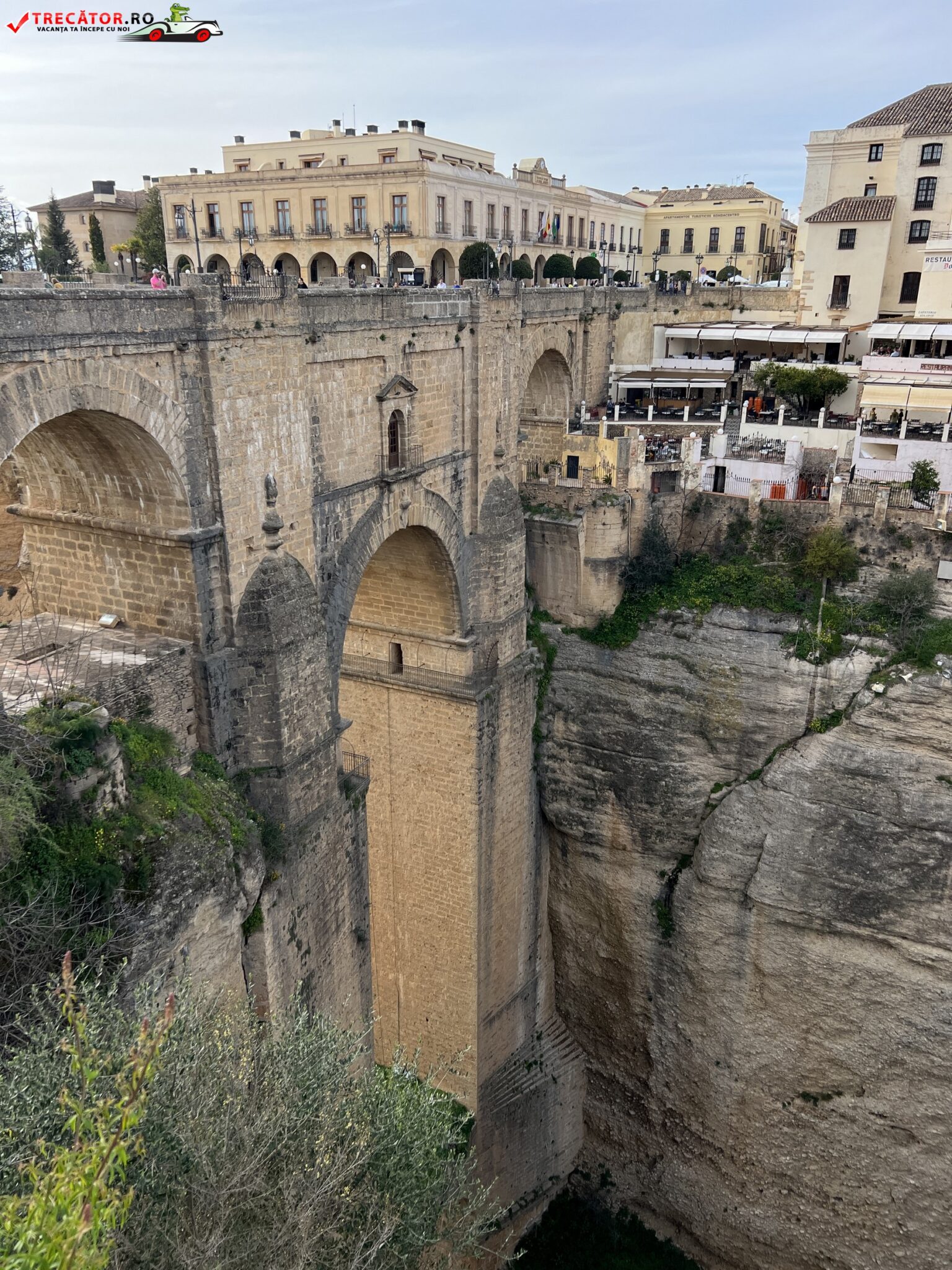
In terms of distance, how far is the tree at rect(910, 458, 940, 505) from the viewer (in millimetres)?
15258

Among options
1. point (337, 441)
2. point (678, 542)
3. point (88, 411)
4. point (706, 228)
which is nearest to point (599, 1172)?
point (678, 542)

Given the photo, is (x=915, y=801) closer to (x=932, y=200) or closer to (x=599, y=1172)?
(x=599, y=1172)

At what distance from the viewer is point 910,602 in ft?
48.0

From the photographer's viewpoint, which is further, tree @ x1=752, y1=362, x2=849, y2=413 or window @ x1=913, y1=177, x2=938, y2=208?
window @ x1=913, y1=177, x2=938, y2=208

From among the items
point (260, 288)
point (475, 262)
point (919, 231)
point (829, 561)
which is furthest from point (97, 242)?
point (829, 561)

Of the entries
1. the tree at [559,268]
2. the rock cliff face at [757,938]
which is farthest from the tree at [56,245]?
the rock cliff face at [757,938]

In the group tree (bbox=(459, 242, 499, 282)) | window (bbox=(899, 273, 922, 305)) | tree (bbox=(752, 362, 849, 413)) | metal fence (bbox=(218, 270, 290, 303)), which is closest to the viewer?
metal fence (bbox=(218, 270, 290, 303))

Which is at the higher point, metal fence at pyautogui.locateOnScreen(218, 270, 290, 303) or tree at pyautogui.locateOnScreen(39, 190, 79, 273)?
tree at pyautogui.locateOnScreen(39, 190, 79, 273)

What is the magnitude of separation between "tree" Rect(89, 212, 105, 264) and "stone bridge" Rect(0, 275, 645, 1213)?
19956 mm

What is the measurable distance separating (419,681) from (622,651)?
376cm

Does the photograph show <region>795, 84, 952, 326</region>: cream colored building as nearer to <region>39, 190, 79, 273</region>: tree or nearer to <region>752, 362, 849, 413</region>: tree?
<region>752, 362, 849, 413</region>: tree

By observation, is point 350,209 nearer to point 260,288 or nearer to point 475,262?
point 475,262

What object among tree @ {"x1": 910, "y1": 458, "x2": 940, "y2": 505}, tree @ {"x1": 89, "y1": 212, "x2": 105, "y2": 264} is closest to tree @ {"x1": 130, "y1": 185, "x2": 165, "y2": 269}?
tree @ {"x1": 89, "y1": 212, "x2": 105, "y2": 264}

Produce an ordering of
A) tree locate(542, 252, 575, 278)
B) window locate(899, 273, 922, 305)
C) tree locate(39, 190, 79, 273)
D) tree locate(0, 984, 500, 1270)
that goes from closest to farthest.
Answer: tree locate(0, 984, 500, 1270), window locate(899, 273, 922, 305), tree locate(542, 252, 575, 278), tree locate(39, 190, 79, 273)
